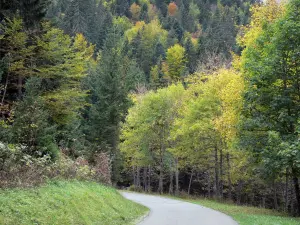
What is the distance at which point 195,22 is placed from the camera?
13688cm

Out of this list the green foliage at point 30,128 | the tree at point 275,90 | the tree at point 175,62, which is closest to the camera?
the green foliage at point 30,128

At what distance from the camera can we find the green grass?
8.52m

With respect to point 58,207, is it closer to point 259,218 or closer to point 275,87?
point 259,218

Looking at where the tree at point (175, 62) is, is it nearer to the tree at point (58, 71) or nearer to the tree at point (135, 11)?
the tree at point (58, 71)

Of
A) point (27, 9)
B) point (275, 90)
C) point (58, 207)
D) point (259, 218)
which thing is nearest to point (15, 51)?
point (27, 9)

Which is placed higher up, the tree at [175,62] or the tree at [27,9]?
the tree at [175,62]

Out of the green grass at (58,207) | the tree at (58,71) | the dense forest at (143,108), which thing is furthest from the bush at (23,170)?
the tree at (58,71)

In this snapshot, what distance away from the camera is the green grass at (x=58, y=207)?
8516mm

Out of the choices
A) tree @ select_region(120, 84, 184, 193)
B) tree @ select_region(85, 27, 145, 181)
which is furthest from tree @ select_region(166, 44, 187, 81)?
tree @ select_region(85, 27, 145, 181)

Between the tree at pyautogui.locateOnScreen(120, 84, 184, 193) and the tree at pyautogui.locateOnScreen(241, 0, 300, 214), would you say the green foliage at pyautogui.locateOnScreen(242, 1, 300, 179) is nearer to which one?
the tree at pyautogui.locateOnScreen(241, 0, 300, 214)

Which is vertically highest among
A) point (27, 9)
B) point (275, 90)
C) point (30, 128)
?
point (27, 9)

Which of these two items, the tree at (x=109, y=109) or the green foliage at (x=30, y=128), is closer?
the green foliage at (x=30, y=128)

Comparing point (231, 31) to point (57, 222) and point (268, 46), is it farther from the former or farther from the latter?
point (57, 222)

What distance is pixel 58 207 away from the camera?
10.5 meters
